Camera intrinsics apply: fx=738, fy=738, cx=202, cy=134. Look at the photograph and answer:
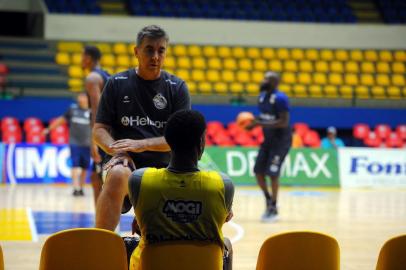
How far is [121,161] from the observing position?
15.3 ft

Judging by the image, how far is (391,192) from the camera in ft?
49.0

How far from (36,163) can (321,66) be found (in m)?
10.3

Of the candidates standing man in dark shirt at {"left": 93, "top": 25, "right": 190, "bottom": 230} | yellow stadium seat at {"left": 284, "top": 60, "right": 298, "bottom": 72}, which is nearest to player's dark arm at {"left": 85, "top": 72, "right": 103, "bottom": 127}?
standing man in dark shirt at {"left": 93, "top": 25, "right": 190, "bottom": 230}

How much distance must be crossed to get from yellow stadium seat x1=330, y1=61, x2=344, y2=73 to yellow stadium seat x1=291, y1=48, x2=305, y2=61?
2.97ft

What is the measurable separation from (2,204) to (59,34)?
1108 centimetres

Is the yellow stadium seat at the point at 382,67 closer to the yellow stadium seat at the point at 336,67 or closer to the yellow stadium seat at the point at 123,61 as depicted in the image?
the yellow stadium seat at the point at 336,67

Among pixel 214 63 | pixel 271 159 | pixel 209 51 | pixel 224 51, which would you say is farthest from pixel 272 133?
pixel 224 51

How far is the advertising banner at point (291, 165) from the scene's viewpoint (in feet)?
49.8

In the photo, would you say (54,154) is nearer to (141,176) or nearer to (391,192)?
(391,192)

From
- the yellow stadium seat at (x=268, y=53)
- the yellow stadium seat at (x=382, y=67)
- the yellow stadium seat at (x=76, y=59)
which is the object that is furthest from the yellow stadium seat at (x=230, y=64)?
the yellow stadium seat at (x=382, y=67)

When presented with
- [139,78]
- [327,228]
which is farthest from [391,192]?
[139,78]

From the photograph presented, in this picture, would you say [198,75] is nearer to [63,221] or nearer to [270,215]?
[270,215]

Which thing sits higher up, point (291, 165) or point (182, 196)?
point (182, 196)

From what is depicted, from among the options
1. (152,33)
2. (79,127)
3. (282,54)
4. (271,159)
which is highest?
(282,54)
